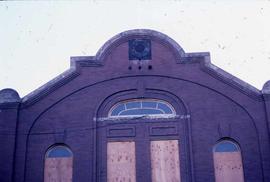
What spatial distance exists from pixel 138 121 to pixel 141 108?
2.24 feet

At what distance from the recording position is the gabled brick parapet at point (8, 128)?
1525cm

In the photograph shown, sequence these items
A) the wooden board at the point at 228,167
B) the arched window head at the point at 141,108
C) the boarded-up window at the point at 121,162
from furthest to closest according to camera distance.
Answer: the arched window head at the point at 141,108
the boarded-up window at the point at 121,162
the wooden board at the point at 228,167

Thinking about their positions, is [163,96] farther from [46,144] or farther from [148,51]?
[46,144]

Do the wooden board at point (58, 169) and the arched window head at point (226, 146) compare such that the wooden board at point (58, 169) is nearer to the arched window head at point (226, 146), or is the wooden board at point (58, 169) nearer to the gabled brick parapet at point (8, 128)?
the gabled brick parapet at point (8, 128)

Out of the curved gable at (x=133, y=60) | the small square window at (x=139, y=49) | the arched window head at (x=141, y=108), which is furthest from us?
the small square window at (x=139, y=49)

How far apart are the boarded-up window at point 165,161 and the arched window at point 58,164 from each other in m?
3.38

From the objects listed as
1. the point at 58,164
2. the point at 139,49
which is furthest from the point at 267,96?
the point at 58,164

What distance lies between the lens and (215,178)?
15227 mm

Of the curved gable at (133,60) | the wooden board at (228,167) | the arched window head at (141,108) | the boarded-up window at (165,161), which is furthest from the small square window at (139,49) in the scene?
the wooden board at (228,167)

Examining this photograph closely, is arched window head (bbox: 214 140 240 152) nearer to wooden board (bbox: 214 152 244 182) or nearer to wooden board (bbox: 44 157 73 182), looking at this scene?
wooden board (bbox: 214 152 244 182)

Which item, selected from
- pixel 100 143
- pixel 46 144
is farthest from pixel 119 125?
pixel 46 144

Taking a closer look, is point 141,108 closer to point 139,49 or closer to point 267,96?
point 139,49

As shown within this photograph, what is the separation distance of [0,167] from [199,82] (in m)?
8.82

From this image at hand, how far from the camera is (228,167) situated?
15.4m
